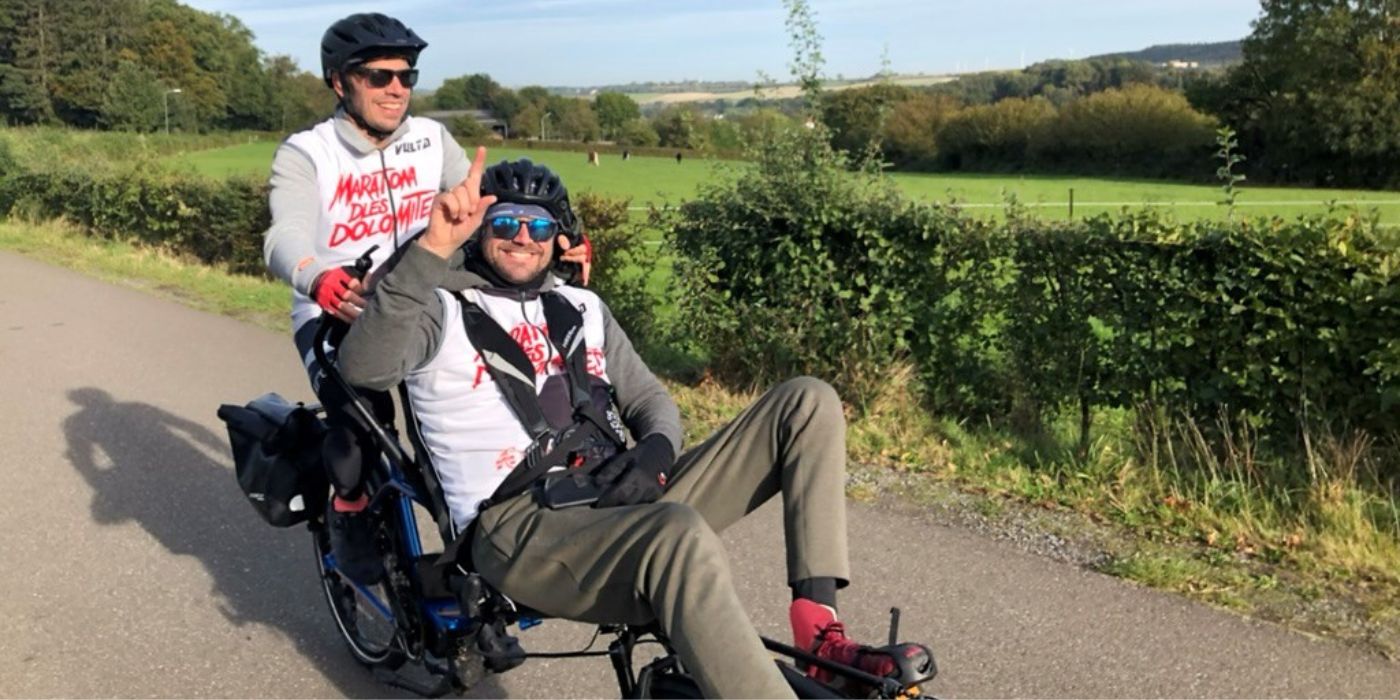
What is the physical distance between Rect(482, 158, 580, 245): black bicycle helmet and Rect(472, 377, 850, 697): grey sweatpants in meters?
0.79

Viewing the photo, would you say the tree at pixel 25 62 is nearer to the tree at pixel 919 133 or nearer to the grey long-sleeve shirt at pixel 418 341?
the tree at pixel 919 133

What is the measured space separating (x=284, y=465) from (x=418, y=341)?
51.7 inches

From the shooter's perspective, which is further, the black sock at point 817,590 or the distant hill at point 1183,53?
the distant hill at point 1183,53

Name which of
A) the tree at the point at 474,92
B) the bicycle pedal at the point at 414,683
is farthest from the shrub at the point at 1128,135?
the bicycle pedal at the point at 414,683

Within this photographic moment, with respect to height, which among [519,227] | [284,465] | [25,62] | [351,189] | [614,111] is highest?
[25,62]

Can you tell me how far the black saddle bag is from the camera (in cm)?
427

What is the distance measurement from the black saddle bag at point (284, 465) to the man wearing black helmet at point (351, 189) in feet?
0.90

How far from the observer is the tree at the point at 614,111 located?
2687 inches

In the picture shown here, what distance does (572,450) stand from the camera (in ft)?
10.7

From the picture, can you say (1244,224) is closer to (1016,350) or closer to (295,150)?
(1016,350)

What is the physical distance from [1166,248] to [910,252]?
1.76 meters

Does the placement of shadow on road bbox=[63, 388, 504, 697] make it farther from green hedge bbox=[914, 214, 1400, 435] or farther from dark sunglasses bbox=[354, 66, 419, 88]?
green hedge bbox=[914, 214, 1400, 435]

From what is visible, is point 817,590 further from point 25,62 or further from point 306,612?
point 25,62

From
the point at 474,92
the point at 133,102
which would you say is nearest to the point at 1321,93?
the point at 474,92
